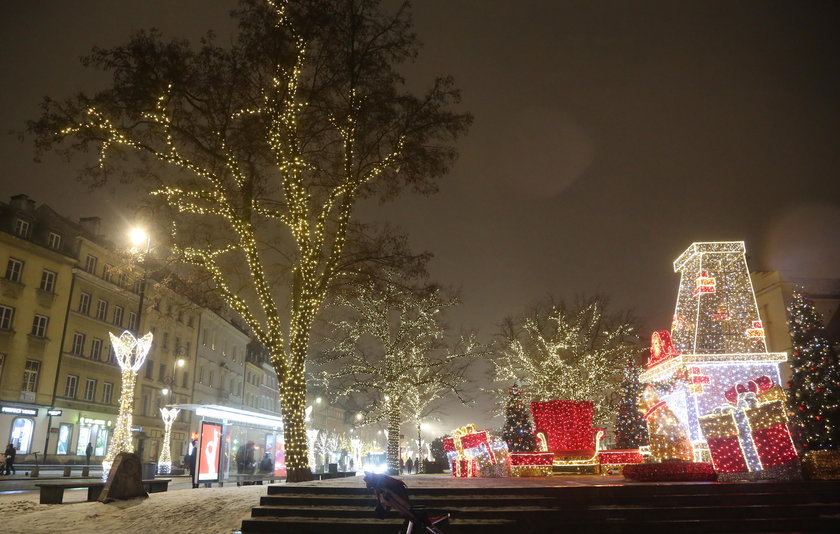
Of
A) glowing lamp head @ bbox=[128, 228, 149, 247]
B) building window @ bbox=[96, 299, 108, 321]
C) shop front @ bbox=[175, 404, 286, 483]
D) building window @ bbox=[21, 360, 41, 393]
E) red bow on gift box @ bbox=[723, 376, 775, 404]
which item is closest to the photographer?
red bow on gift box @ bbox=[723, 376, 775, 404]

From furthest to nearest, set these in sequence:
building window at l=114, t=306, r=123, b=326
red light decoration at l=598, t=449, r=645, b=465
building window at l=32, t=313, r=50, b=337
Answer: building window at l=114, t=306, r=123, b=326
building window at l=32, t=313, r=50, b=337
red light decoration at l=598, t=449, r=645, b=465

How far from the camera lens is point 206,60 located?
1459 centimetres

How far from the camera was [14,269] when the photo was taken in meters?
32.4

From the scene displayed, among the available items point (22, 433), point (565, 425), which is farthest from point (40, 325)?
point (565, 425)

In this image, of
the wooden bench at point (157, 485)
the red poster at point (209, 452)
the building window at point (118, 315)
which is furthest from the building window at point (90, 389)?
the wooden bench at point (157, 485)

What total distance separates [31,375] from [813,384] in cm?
3741

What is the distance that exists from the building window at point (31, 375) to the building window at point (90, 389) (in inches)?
168

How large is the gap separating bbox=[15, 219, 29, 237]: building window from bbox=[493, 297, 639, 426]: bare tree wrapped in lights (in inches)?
1101

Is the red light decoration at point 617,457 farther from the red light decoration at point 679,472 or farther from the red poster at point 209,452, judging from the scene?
the red poster at point 209,452

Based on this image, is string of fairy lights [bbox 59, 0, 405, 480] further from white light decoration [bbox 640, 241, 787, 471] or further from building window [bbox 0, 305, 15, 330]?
building window [bbox 0, 305, 15, 330]

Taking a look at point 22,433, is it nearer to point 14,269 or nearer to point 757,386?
point 14,269

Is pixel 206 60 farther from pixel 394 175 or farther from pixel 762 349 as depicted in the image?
pixel 762 349

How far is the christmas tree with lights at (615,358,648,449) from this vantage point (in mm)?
25719

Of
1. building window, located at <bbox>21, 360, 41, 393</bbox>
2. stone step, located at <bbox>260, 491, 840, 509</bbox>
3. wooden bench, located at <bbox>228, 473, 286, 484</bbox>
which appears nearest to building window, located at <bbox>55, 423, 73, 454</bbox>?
building window, located at <bbox>21, 360, 41, 393</bbox>
